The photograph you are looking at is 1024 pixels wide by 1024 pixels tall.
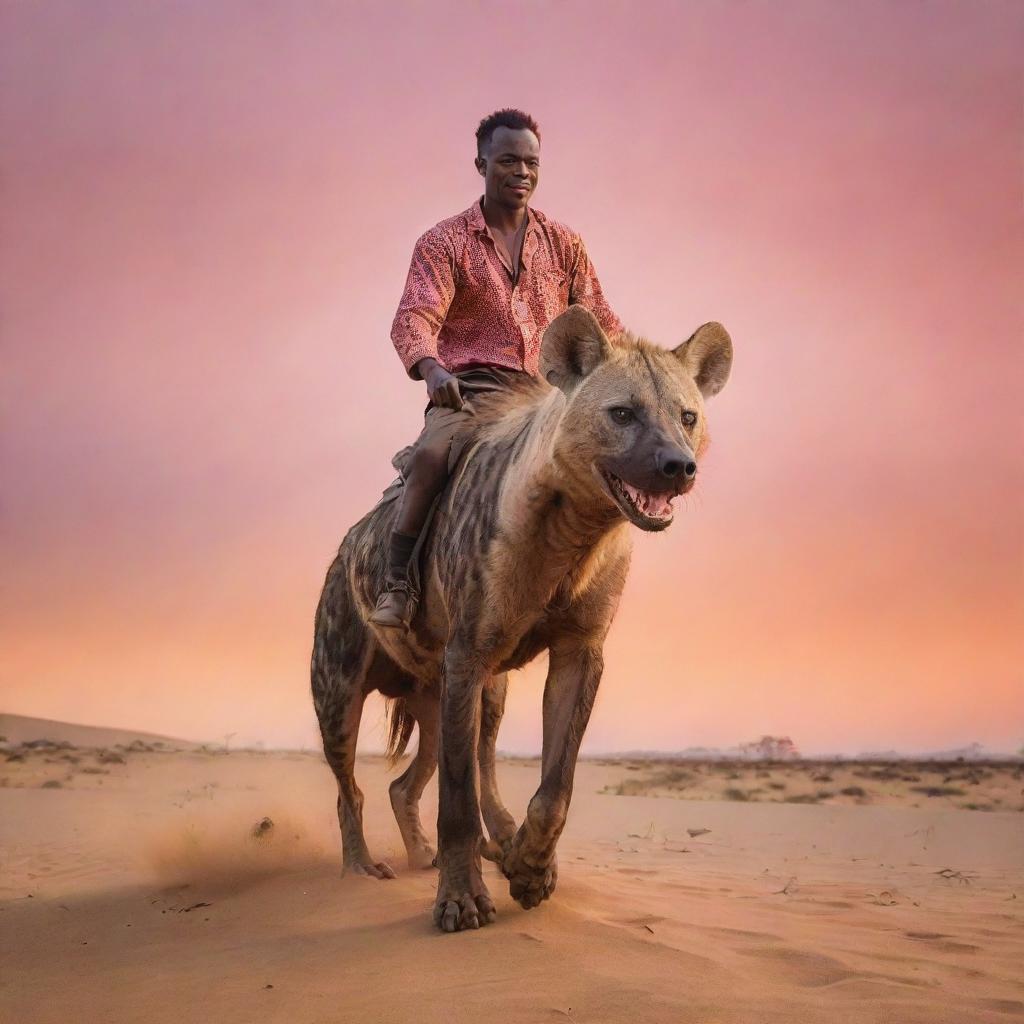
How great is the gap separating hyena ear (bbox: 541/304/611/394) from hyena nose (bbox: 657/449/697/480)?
1.98ft

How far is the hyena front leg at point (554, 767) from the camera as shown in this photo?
172 inches

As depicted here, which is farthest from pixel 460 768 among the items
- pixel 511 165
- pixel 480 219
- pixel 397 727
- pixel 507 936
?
pixel 511 165

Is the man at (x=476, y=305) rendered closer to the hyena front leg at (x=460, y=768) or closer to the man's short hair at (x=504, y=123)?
the man's short hair at (x=504, y=123)

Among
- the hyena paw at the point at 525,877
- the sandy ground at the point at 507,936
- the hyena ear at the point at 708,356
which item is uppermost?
the hyena ear at the point at 708,356

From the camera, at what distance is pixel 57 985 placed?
4.06 metres

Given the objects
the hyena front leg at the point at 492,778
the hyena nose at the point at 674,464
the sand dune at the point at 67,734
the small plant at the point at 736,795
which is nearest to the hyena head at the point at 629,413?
the hyena nose at the point at 674,464

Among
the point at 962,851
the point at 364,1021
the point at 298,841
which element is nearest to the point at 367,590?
the point at 298,841

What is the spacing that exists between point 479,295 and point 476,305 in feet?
0.18

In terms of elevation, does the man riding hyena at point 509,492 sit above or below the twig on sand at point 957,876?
above

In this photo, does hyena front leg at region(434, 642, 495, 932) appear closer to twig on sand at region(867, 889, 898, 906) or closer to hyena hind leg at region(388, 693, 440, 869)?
hyena hind leg at region(388, 693, 440, 869)

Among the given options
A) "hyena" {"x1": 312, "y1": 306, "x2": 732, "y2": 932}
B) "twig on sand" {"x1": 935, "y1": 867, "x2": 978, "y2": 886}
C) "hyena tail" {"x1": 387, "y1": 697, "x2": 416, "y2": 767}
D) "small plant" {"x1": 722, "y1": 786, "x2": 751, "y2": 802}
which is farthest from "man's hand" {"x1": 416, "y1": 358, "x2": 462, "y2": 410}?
"small plant" {"x1": 722, "y1": 786, "x2": 751, "y2": 802}

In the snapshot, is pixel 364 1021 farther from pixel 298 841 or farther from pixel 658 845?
pixel 658 845

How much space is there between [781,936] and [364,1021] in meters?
2.06

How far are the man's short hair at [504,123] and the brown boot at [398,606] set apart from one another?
2077 mm
